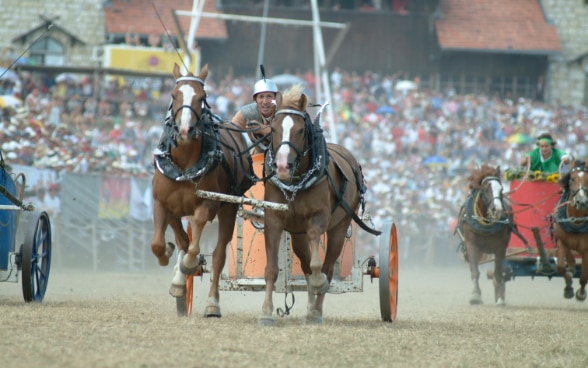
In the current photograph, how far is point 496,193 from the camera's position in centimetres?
1426

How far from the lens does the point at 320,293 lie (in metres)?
8.60

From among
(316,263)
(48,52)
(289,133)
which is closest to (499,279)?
(316,263)

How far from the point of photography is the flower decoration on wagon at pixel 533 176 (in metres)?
14.1

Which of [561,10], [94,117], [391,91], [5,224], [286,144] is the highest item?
[561,10]

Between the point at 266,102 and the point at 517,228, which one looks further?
the point at 517,228

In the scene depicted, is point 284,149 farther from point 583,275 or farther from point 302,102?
point 583,275

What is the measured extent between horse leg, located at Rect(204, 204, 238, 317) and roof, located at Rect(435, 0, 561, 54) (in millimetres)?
28606

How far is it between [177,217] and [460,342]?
270 cm

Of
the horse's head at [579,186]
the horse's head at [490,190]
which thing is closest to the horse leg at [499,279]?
the horse's head at [490,190]

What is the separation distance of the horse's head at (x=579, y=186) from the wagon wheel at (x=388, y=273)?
354 centimetres

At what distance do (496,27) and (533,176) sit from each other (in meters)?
24.9

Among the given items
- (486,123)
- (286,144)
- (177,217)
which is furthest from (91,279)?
(486,123)

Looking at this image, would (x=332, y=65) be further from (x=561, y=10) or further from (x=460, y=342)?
(x=460, y=342)

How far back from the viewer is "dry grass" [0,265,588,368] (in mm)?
6418
